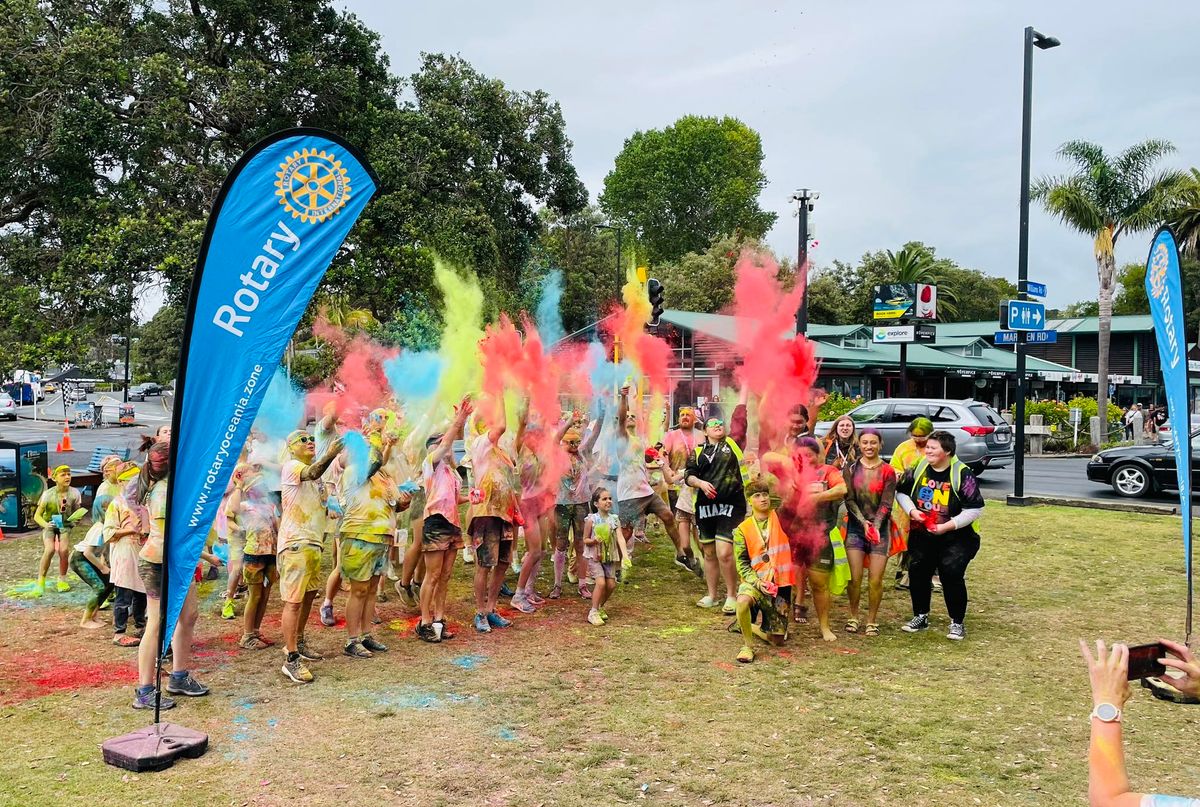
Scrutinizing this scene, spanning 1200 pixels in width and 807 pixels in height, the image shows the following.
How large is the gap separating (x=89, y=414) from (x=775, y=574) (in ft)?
133

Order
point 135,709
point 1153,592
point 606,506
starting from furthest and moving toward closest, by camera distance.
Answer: point 1153,592, point 606,506, point 135,709

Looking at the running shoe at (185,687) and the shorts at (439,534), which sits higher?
the shorts at (439,534)

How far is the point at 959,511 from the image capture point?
682 cm

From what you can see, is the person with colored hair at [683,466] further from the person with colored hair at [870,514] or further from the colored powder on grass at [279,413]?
the colored powder on grass at [279,413]

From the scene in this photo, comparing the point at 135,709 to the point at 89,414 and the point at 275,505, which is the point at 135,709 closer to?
the point at 275,505

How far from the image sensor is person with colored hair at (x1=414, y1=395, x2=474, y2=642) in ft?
22.5

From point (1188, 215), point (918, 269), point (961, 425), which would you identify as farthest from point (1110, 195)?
point (918, 269)

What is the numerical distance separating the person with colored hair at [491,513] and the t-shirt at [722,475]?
1.65m

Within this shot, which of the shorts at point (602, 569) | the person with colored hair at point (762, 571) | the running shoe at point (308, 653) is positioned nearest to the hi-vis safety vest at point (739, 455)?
the person with colored hair at point (762, 571)

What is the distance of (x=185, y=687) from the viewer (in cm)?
562

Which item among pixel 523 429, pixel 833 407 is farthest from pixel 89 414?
pixel 523 429

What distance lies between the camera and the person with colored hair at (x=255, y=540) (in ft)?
21.0

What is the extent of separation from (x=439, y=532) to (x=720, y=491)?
247 cm

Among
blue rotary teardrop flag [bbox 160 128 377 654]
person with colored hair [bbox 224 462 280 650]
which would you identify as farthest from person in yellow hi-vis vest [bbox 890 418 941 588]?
blue rotary teardrop flag [bbox 160 128 377 654]
